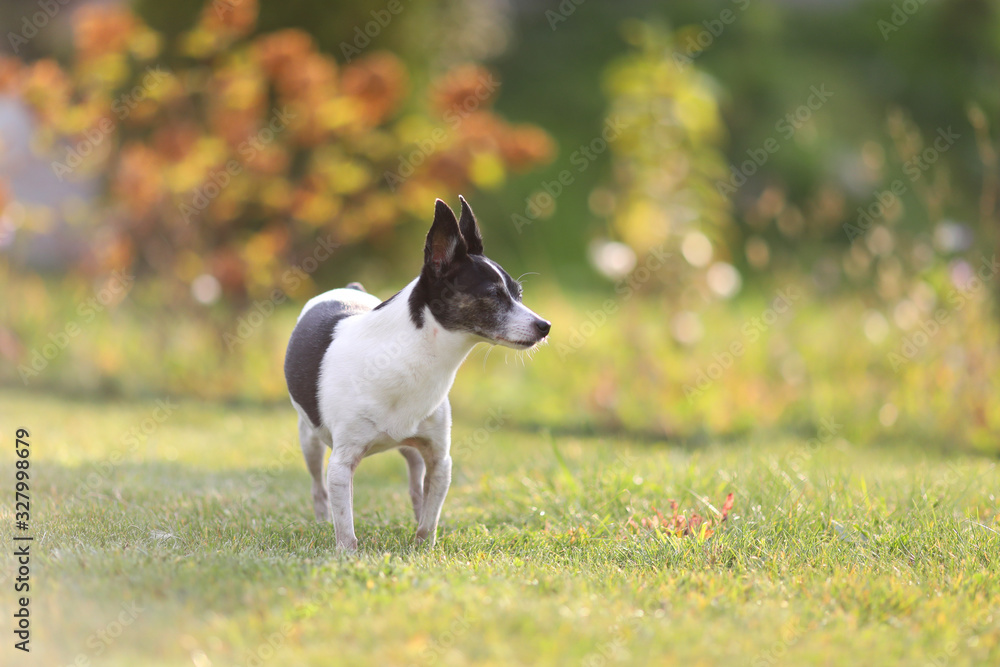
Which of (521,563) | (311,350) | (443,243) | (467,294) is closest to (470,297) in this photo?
(467,294)

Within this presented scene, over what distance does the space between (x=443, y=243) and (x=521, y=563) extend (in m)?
1.23

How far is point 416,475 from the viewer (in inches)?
161

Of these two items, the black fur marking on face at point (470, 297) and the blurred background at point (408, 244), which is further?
the blurred background at point (408, 244)

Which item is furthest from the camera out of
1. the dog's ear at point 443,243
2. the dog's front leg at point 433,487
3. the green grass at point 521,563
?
the dog's front leg at point 433,487

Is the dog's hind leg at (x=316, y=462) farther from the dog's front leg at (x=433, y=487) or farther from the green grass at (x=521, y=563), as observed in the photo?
the dog's front leg at (x=433, y=487)

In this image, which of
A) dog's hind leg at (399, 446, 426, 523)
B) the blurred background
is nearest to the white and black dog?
dog's hind leg at (399, 446, 426, 523)

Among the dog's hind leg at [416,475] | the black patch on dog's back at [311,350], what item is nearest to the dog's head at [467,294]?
the black patch on dog's back at [311,350]

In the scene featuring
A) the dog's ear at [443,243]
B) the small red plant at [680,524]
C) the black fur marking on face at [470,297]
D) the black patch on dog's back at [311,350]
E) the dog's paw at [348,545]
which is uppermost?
the dog's ear at [443,243]

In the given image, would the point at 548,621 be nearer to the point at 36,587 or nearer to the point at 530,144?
the point at 36,587

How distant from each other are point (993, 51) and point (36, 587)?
1608cm

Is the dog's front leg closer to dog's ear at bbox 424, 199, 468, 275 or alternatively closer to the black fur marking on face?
the black fur marking on face

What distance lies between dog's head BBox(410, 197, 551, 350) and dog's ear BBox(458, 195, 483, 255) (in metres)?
0.02

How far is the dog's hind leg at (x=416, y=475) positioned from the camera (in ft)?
13.3

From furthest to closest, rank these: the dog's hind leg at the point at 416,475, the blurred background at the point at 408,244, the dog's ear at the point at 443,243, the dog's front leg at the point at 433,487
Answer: the blurred background at the point at 408,244, the dog's hind leg at the point at 416,475, the dog's front leg at the point at 433,487, the dog's ear at the point at 443,243
